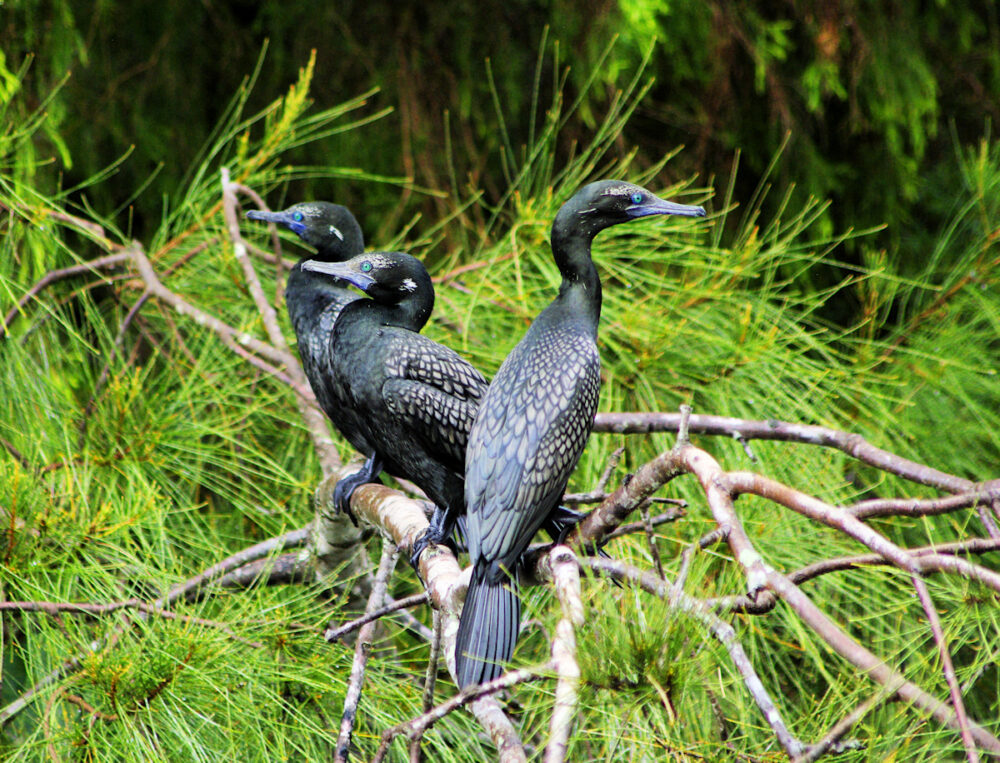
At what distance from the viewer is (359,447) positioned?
6.08 ft

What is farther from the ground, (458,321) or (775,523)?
(775,523)

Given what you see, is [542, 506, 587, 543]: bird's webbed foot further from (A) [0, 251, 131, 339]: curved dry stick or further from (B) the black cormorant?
(A) [0, 251, 131, 339]: curved dry stick

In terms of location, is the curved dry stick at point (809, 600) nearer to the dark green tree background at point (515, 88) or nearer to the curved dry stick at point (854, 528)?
the curved dry stick at point (854, 528)

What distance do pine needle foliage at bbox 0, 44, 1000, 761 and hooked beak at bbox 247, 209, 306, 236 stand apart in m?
0.11

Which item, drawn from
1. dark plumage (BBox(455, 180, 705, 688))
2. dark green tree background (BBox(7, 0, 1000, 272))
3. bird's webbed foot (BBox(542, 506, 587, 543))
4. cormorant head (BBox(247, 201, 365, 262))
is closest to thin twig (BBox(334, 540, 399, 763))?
dark plumage (BBox(455, 180, 705, 688))

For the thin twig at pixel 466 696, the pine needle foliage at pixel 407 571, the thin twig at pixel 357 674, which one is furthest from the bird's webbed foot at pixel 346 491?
the thin twig at pixel 466 696

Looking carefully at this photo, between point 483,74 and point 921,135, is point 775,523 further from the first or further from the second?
point 483,74

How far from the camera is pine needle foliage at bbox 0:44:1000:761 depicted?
3.46 feet

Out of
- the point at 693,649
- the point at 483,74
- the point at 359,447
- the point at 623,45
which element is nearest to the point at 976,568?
the point at 693,649

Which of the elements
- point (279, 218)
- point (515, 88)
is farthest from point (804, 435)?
point (515, 88)

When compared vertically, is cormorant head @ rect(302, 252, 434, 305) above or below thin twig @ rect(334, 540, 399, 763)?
above

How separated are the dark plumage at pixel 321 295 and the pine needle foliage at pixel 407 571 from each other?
0.41ft

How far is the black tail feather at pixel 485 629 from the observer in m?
1.20

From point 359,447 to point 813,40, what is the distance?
1526mm
